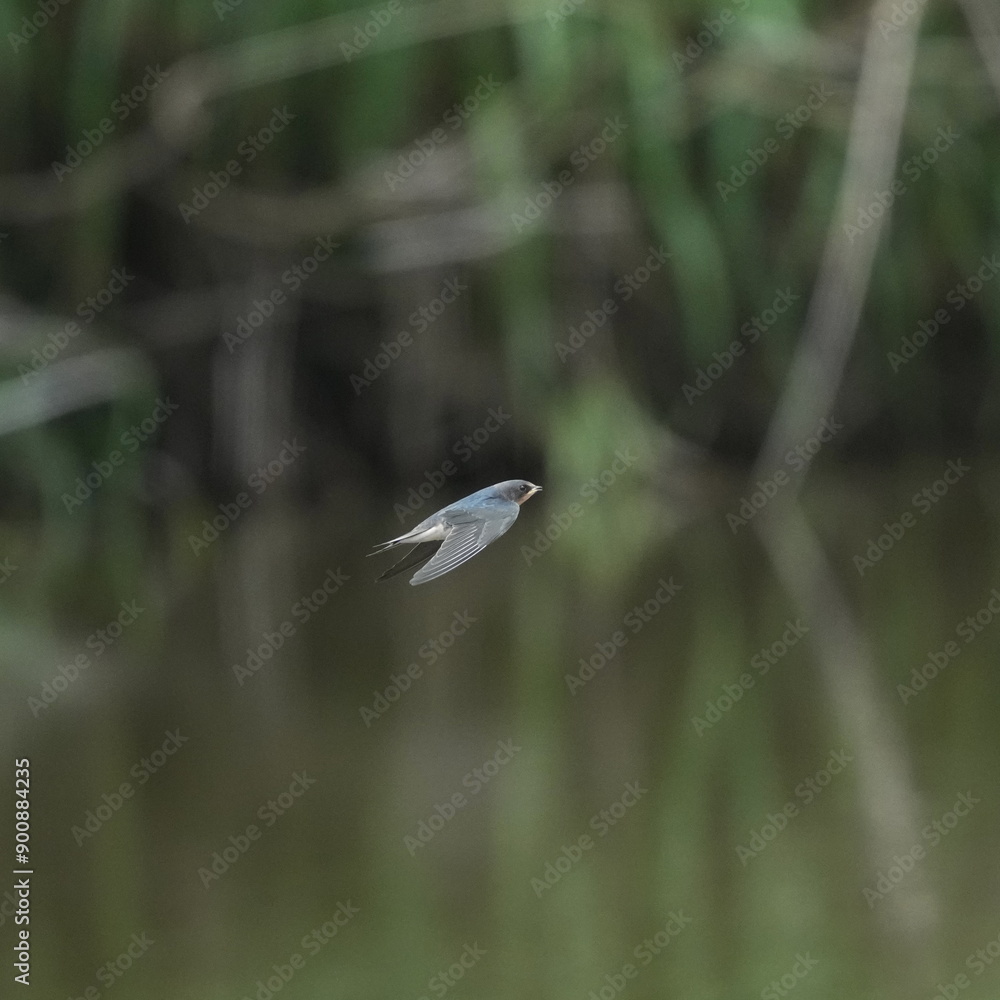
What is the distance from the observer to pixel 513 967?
764mm

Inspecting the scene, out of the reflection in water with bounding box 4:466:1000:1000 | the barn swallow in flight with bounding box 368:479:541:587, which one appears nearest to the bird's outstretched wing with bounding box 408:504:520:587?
the barn swallow in flight with bounding box 368:479:541:587

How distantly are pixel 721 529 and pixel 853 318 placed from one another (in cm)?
40

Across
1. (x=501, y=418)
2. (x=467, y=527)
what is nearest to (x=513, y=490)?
(x=467, y=527)

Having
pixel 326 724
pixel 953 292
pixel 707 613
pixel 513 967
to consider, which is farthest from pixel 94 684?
pixel 953 292

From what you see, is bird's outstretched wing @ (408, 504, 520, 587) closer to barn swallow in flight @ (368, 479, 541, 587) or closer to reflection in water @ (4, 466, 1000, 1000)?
barn swallow in flight @ (368, 479, 541, 587)

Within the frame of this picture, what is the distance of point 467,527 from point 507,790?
0.33 metres

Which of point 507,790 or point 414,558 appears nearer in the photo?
point 414,558

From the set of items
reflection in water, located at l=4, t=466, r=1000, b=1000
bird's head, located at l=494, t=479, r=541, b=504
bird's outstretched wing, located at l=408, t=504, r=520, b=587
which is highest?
bird's head, located at l=494, t=479, r=541, b=504

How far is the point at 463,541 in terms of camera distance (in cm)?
75

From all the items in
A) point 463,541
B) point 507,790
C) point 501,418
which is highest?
point 501,418

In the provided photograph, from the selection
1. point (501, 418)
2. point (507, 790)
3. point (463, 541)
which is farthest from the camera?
point (501, 418)

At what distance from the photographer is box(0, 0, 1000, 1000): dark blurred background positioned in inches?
44.0

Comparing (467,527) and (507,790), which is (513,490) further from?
(507,790)

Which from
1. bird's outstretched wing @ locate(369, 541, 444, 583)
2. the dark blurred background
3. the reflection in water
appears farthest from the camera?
the dark blurred background
